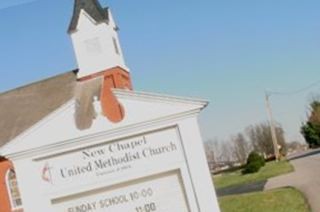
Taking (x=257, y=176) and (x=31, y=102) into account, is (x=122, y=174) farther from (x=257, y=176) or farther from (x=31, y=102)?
(x=257, y=176)

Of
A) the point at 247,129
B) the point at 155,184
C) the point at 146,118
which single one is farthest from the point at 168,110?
the point at 247,129

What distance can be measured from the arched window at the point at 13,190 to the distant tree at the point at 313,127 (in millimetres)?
52834

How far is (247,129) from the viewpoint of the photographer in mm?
80188

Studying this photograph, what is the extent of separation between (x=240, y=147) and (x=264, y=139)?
944cm

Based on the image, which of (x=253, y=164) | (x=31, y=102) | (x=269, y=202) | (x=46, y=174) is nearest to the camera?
(x=46, y=174)

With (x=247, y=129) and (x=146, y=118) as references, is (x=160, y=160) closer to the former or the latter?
(x=146, y=118)

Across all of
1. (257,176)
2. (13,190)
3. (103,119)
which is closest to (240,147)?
(257,176)

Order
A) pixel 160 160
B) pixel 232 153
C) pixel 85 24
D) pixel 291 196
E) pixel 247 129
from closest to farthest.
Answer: pixel 160 160
pixel 291 196
pixel 85 24
pixel 247 129
pixel 232 153

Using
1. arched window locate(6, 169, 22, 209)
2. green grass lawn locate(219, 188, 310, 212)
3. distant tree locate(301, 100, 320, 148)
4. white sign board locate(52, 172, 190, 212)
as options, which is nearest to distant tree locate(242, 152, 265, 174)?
green grass lawn locate(219, 188, 310, 212)

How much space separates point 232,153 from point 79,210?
75036 millimetres

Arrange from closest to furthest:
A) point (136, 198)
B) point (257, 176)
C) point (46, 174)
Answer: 1. point (136, 198)
2. point (46, 174)
3. point (257, 176)

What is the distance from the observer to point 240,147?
82.6 m

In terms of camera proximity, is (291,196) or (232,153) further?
(232,153)

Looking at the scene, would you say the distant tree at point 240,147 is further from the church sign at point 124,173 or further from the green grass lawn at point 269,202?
the church sign at point 124,173
